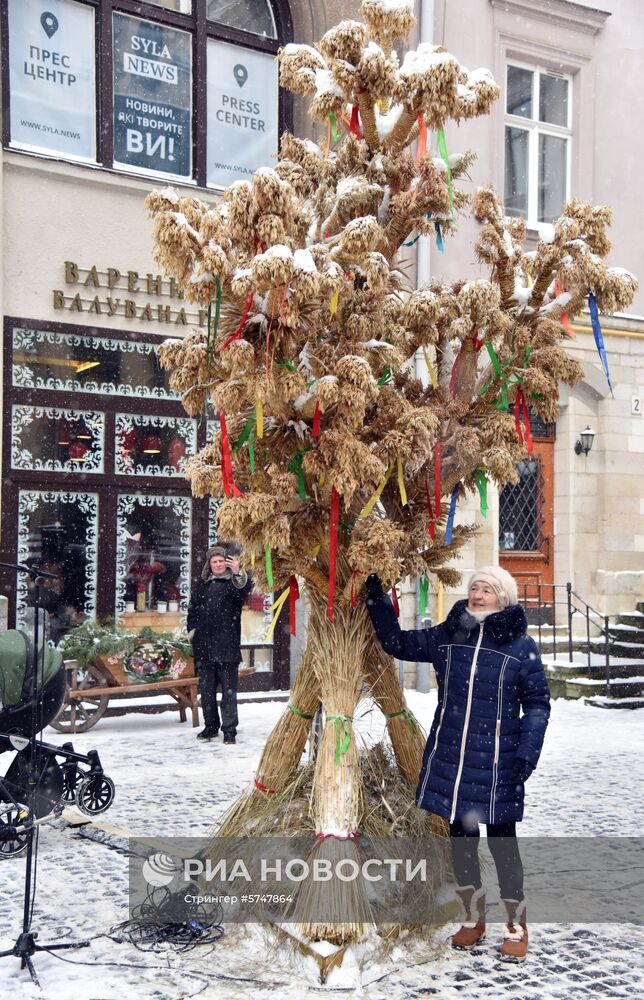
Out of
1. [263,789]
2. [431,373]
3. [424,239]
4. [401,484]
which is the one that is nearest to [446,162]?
[431,373]

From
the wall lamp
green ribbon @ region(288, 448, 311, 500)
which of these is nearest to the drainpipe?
the wall lamp

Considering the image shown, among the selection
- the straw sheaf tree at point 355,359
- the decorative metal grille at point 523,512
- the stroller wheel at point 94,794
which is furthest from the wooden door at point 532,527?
the straw sheaf tree at point 355,359

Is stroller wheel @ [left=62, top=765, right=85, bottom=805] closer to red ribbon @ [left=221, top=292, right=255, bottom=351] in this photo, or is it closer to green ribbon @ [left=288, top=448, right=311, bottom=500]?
green ribbon @ [left=288, top=448, right=311, bottom=500]

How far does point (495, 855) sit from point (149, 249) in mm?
7964

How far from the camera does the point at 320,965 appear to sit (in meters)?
4.07

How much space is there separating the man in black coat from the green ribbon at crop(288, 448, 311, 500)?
4.52m

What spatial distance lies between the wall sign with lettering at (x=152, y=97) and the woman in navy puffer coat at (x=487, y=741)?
311 inches

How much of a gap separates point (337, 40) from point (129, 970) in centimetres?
373

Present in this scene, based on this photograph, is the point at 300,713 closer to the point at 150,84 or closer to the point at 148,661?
the point at 148,661

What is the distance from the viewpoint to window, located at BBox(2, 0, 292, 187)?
33.9ft

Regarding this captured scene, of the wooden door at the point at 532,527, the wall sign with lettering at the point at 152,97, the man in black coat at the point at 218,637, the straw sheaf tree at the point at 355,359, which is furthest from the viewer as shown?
the wooden door at the point at 532,527

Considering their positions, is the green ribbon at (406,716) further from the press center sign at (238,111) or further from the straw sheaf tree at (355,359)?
the press center sign at (238,111)

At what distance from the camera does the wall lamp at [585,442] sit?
13.1 m

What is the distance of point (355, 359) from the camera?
13.7 ft
